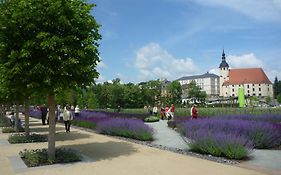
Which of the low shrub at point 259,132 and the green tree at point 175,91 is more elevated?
the green tree at point 175,91

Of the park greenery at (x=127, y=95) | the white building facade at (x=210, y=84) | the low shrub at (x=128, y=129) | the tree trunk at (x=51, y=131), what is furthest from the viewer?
the white building facade at (x=210, y=84)

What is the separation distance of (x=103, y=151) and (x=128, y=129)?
491cm

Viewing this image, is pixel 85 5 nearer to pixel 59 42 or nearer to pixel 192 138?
pixel 59 42

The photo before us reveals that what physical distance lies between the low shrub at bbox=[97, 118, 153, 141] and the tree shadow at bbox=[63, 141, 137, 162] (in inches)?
78.0

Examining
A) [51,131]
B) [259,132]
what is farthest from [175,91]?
[51,131]

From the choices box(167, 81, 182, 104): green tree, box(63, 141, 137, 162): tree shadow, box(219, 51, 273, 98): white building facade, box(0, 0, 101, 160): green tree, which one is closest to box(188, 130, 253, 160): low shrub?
box(63, 141, 137, 162): tree shadow

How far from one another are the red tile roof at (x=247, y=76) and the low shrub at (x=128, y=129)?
146 m

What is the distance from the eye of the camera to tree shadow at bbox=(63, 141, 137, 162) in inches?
480

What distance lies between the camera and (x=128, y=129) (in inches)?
727

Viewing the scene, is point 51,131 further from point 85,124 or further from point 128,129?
point 85,124

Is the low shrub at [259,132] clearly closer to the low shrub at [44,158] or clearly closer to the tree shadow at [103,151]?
the tree shadow at [103,151]

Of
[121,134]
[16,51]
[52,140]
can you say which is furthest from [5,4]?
[121,134]

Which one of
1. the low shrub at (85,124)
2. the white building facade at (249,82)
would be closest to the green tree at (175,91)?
the white building facade at (249,82)

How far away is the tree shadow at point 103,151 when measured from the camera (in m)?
12.2
